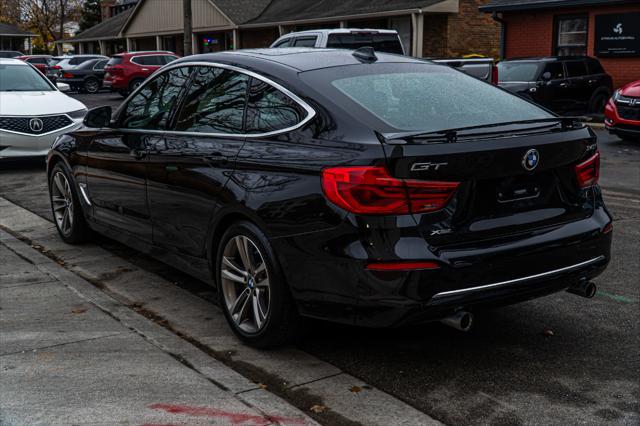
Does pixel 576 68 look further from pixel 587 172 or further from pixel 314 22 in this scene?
pixel 587 172

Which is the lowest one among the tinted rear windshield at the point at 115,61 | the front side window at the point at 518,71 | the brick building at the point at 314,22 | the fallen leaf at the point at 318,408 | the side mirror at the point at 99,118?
the fallen leaf at the point at 318,408

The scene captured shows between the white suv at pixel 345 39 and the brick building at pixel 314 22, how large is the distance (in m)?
12.5

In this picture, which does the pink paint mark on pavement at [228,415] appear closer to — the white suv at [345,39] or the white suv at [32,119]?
the white suv at [32,119]

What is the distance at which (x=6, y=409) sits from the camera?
3.92 m

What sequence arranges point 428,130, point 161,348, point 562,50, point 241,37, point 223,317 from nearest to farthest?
point 428,130 < point 161,348 < point 223,317 < point 562,50 < point 241,37

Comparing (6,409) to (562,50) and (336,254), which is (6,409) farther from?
(562,50)

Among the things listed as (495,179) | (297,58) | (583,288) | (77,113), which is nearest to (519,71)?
(77,113)

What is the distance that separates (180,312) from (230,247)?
862 mm

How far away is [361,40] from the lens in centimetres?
1831

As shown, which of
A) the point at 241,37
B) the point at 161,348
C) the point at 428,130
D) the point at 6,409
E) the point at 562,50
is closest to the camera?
the point at 6,409

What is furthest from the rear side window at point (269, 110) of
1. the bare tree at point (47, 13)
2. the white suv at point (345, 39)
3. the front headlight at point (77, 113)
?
the bare tree at point (47, 13)

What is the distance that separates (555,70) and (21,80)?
41.8ft

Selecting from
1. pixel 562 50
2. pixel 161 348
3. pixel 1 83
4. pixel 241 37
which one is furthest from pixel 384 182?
pixel 241 37

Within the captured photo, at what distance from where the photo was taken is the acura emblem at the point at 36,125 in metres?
12.2
